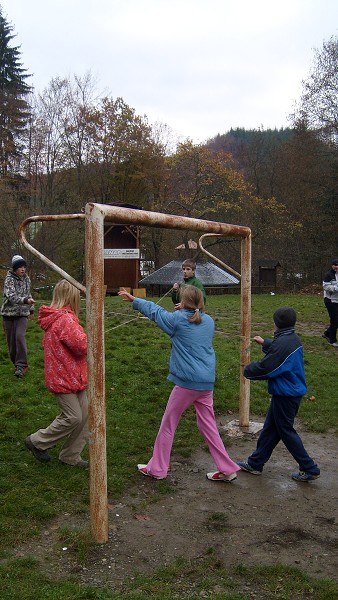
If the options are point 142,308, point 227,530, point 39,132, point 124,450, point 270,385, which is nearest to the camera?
point 227,530

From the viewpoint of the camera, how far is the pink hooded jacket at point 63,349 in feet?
16.3

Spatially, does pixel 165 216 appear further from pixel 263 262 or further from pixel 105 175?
pixel 105 175

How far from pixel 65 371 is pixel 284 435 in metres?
1.99

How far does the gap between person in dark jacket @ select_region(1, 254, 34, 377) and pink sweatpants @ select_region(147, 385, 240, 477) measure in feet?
11.4

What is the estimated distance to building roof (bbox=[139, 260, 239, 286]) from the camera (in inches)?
1088

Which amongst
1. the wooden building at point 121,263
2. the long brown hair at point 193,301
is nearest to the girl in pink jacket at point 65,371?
the long brown hair at point 193,301

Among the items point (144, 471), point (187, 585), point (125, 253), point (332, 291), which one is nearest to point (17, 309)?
point (144, 471)

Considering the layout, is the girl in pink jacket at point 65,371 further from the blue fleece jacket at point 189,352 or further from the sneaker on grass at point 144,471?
the blue fleece jacket at point 189,352

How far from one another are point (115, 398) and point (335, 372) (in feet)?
13.2

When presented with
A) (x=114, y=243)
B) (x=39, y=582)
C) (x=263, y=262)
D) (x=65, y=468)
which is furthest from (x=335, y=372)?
(x=114, y=243)

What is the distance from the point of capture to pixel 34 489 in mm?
4719

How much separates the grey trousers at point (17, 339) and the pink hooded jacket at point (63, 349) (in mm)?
→ 3112

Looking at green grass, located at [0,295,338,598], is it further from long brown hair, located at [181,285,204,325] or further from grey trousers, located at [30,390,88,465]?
long brown hair, located at [181,285,204,325]

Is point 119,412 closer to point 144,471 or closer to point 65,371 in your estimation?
point 144,471
